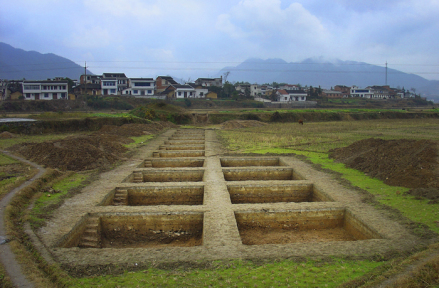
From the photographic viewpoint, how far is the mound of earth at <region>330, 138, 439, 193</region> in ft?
34.6

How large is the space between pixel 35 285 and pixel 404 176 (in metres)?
11.7

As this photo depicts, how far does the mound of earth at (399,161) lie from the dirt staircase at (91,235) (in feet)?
33.6

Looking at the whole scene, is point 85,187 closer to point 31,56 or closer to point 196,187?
point 196,187

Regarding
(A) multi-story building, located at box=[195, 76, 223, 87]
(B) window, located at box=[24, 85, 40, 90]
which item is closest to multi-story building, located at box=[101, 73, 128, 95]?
(B) window, located at box=[24, 85, 40, 90]

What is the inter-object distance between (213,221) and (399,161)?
869 centimetres

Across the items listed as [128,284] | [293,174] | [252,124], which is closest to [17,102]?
[252,124]

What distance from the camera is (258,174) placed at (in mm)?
14406

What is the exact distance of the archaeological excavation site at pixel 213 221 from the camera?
645 centimetres

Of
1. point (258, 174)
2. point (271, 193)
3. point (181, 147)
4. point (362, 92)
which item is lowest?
point (271, 193)

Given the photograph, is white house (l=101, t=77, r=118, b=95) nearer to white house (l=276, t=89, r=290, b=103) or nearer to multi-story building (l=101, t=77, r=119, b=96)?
multi-story building (l=101, t=77, r=119, b=96)

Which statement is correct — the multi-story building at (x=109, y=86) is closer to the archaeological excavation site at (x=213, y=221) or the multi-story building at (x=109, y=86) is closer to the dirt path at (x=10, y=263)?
the archaeological excavation site at (x=213, y=221)

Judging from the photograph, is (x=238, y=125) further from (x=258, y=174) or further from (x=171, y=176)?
(x=171, y=176)

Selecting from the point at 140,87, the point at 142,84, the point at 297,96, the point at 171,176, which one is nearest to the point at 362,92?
the point at 297,96

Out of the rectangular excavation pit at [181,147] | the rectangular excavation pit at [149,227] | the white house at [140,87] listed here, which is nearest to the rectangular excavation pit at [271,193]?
the rectangular excavation pit at [149,227]
